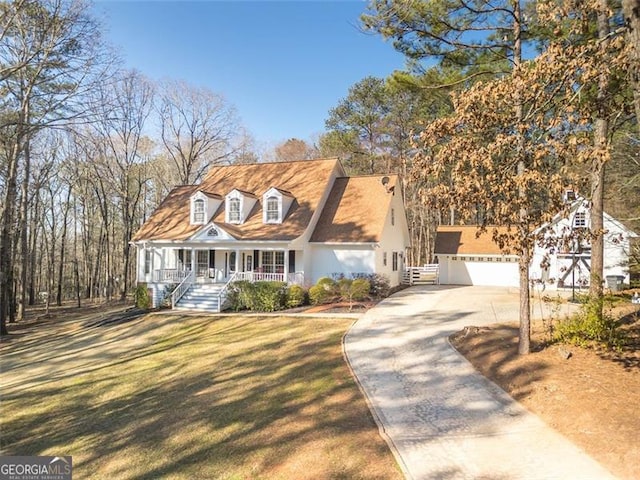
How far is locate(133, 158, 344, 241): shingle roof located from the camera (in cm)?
2047

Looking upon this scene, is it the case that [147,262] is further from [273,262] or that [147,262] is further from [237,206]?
[273,262]

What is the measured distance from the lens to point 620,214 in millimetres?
24219

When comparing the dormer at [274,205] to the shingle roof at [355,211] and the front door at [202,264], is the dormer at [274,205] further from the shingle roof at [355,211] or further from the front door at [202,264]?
the front door at [202,264]

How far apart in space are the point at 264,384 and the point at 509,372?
551 centimetres

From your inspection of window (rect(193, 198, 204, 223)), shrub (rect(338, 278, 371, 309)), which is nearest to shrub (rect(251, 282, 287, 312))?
shrub (rect(338, 278, 371, 309))

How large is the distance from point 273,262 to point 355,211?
17.2 ft

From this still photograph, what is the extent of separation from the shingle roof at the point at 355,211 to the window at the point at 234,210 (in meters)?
4.54

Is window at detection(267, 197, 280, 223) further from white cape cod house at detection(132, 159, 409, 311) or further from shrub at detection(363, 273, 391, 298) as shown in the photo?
shrub at detection(363, 273, 391, 298)

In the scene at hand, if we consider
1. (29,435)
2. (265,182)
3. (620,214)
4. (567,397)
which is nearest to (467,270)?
(620,214)

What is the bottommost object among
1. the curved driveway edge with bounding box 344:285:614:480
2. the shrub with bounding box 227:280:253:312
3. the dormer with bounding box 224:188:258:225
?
the curved driveway edge with bounding box 344:285:614:480

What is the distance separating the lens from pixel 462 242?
26.9 meters

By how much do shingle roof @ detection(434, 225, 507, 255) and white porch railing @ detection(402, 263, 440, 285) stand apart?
144cm

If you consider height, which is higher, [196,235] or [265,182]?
[265,182]

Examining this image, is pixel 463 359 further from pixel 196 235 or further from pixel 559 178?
pixel 196 235
